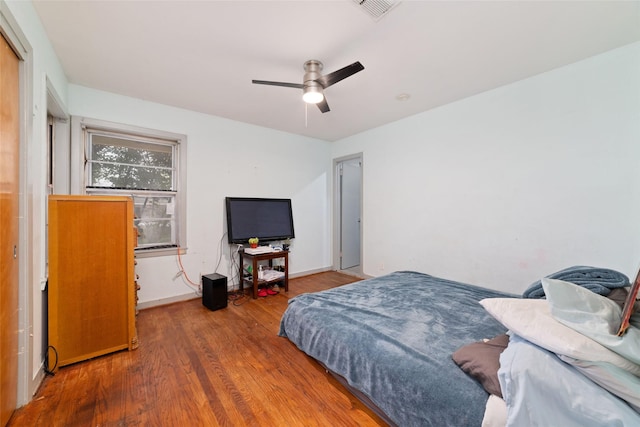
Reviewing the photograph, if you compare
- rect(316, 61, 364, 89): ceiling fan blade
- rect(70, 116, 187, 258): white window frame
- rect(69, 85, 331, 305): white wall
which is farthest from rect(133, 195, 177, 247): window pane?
rect(316, 61, 364, 89): ceiling fan blade

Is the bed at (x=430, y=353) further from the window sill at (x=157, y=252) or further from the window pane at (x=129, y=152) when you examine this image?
the window pane at (x=129, y=152)

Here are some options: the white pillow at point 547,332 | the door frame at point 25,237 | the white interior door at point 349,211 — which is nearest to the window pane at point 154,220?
the door frame at point 25,237

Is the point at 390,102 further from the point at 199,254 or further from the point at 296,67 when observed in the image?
the point at 199,254

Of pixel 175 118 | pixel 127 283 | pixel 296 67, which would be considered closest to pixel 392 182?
pixel 296 67

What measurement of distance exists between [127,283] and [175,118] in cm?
218

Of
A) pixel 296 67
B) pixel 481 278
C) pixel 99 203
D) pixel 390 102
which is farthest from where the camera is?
pixel 390 102

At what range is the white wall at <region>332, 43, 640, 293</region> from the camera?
2.14 m

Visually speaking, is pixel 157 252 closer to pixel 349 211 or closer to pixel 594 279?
pixel 349 211

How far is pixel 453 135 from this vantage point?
3201mm

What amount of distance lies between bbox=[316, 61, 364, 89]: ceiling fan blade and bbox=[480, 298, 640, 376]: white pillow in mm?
1782

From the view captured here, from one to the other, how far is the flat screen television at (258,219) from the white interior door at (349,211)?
49.1 inches

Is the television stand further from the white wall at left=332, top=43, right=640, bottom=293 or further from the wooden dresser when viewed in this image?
the white wall at left=332, top=43, right=640, bottom=293

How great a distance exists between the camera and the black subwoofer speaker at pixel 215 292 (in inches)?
120

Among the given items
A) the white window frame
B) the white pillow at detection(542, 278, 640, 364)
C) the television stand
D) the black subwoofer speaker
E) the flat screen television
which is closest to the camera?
the white pillow at detection(542, 278, 640, 364)
